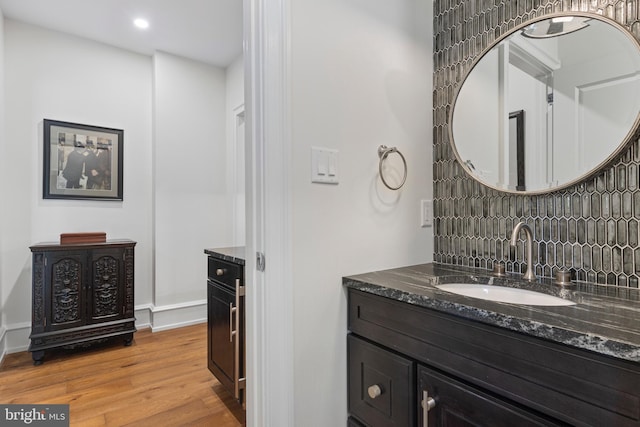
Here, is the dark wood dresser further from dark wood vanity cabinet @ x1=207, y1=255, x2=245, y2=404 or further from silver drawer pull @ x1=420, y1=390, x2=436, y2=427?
silver drawer pull @ x1=420, y1=390, x2=436, y2=427

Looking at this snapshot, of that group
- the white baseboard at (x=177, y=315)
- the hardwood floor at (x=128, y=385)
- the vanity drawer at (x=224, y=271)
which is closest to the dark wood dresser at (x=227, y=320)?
the vanity drawer at (x=224, y=271)

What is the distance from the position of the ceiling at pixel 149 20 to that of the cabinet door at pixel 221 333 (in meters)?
2.05

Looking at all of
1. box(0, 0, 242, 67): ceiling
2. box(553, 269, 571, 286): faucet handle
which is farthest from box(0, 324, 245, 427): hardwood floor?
box(0, 0, 242, 67): ceiling

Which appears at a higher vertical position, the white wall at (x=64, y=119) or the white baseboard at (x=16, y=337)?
the white wall at (x=64, y=119)

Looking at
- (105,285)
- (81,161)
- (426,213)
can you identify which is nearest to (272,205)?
(426,213)

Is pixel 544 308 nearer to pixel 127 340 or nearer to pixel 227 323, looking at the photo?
pixel 227 323

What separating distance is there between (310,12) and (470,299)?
1.09 m

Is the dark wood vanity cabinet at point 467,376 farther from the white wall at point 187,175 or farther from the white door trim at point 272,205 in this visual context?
the white wall at point 187,175

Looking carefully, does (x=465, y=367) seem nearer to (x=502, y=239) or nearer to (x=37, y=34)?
(x=502, y=239)

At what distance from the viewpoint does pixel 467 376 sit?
86 centimetres

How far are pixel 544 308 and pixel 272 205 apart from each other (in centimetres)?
82

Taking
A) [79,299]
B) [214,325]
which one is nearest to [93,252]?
[79,299]

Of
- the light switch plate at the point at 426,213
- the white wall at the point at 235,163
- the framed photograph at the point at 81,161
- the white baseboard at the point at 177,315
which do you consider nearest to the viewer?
the light switch plate at the point at 426,213

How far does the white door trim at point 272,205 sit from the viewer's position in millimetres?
1092
